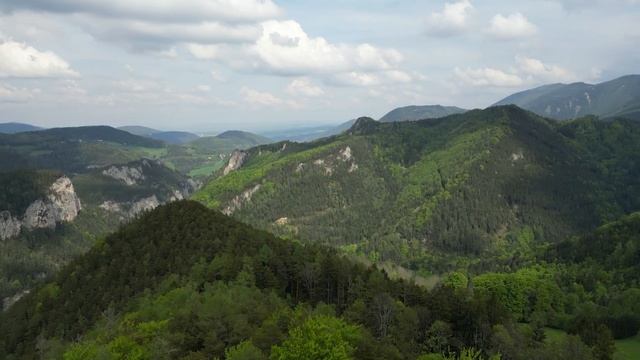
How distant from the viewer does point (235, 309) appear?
85.8 metres

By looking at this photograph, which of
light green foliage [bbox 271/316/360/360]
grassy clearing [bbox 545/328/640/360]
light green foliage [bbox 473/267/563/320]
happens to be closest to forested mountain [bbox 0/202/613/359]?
light green foliage [bbox 271/316/360/360]

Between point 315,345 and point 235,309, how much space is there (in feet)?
99.2

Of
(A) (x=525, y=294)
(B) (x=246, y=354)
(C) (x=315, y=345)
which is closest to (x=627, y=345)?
(A) (x=525, y=294)

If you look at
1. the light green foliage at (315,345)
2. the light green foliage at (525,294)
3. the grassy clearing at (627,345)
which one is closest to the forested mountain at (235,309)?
the light green foliage at (315,345)

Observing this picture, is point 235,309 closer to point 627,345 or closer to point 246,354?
point 246,354

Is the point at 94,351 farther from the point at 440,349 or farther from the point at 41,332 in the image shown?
the point at 41,332

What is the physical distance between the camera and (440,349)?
85.1 meters

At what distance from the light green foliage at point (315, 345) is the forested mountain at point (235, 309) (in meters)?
0.14

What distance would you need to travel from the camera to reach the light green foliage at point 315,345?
58.4m

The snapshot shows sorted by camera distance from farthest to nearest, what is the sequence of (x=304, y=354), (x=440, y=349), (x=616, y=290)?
(x=616, y=290), (x=440, y=349), (x=304, y=354)

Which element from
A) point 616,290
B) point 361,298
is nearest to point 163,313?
point 361,298

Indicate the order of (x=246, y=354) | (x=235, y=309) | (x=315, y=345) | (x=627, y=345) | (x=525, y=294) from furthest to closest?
(x=525, y=294)
(x=627, y=345)
(x=235, y=309)
(x=246, y=354)
(x=315, y=345)

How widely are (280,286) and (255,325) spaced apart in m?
32.2

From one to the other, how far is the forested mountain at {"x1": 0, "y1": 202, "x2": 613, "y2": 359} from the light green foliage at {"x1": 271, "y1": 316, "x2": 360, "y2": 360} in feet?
0.47
